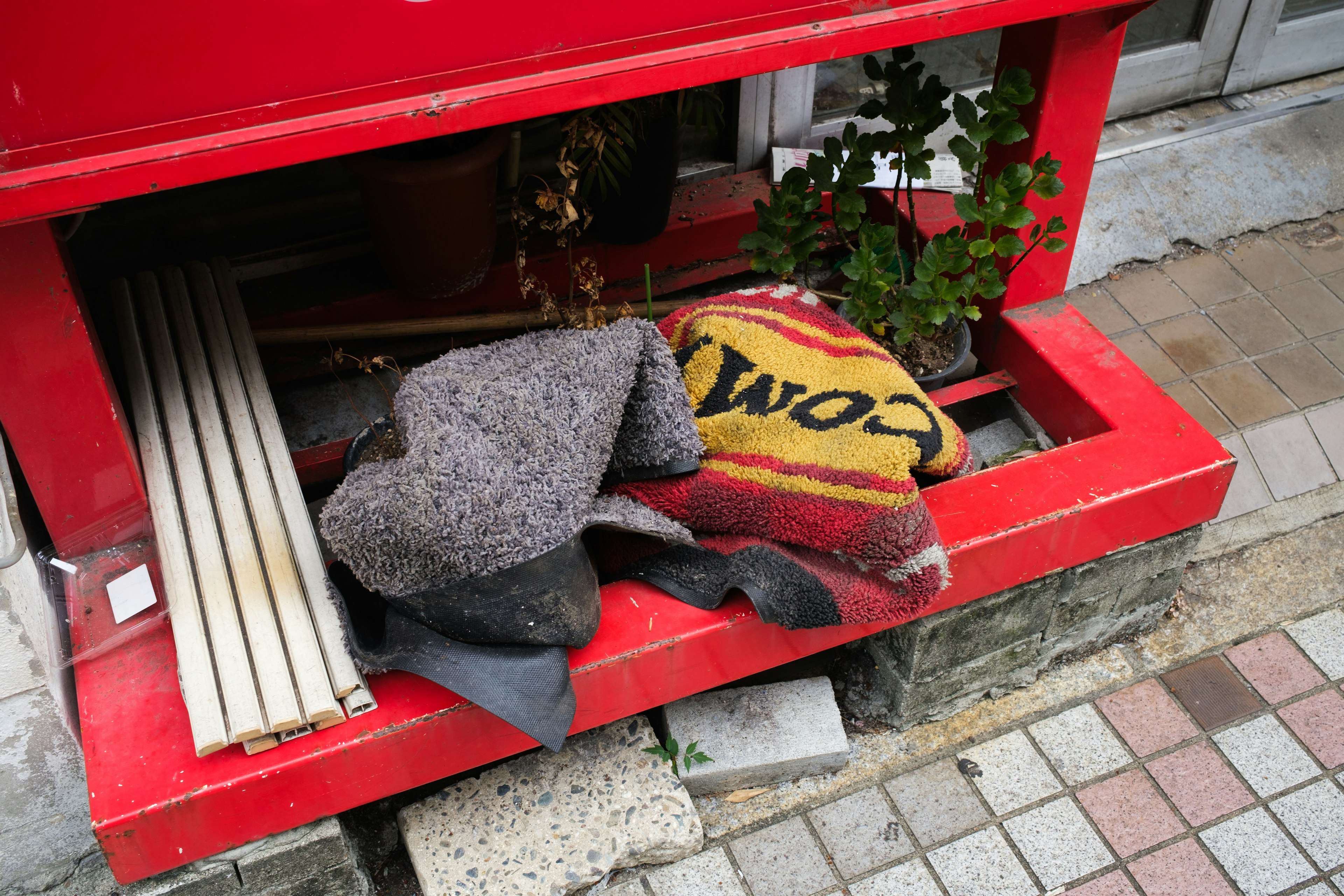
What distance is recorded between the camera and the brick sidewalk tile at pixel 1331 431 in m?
3.29

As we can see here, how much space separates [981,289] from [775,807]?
1468 mm

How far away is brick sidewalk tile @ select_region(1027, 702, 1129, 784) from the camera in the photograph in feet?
8.54

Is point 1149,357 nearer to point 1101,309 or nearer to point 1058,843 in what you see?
point 1101,309

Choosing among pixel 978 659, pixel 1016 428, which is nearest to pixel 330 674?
pixel 978 659

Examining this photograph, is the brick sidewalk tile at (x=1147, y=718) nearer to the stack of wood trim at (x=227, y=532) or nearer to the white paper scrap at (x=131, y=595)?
the stack of wood trim at (x=227, y=532)

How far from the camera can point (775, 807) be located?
2.54 m

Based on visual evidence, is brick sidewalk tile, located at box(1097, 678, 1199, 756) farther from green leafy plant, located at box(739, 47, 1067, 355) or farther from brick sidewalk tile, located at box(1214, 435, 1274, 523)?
green leafy plant, located at box(739, 47, 1067, 355)

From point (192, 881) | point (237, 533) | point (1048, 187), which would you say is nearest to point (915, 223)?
point (1048, 187)

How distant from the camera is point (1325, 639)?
2889mm

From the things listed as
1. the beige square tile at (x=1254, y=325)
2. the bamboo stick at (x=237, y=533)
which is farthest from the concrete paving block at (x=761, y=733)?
the beige square tile at (x=1254, y=325)

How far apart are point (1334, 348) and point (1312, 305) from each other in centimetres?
24

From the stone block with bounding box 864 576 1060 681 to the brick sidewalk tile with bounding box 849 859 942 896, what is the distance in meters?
0.46

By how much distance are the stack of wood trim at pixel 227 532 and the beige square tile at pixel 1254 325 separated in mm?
3188

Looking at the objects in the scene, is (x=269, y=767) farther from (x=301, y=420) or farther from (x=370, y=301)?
(x=370, y=301)
